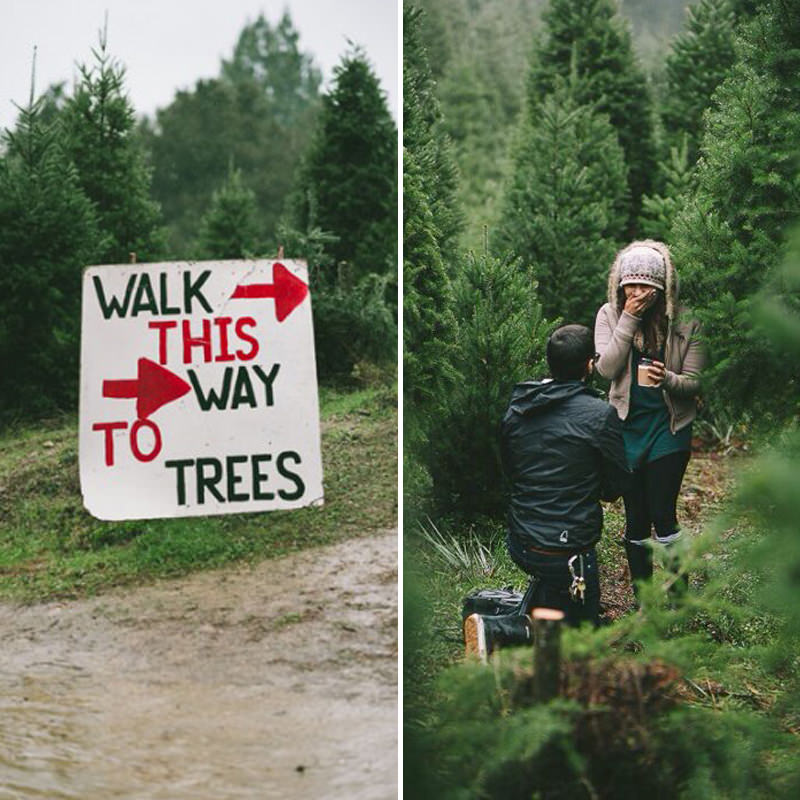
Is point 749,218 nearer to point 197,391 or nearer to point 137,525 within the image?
point 197,391

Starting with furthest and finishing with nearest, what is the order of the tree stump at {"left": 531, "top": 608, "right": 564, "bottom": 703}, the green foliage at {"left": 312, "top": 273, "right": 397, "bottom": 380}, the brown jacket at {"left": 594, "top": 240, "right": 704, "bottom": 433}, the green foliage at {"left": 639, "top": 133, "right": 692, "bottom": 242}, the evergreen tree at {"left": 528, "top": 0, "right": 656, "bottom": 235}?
the green foliage at {"left": 312, "top": 273, "right": 397, "bottom": 380}
the evergreen tree at {"left": 528, "top": 0, "right": 656, "bottom": 235}
the green foliage at {"left": 639, "top": 133, "right": 692, "bottom": 242}
the brown jacket at {"left": 594, "top": 240, "right": 704, "bottom": 433}
the tree stump at {"left": 531, "top": 608, "right": 564, "bottom": 703}

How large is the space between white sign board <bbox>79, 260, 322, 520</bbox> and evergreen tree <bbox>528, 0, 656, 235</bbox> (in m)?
6.12

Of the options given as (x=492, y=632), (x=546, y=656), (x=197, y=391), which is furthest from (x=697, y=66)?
(x=546, y=656)

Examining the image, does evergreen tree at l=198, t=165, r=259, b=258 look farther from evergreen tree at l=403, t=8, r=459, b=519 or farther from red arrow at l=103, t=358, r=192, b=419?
evergreen tree at l=403, t=8, r=459, b=519

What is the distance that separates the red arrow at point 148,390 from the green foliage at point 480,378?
985 mm

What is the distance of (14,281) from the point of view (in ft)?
32.3

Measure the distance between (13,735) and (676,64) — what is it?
274 inches

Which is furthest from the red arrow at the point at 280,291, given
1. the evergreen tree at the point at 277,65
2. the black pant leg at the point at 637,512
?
the evergreen tree at the point at 277,65

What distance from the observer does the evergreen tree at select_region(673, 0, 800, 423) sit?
3525 millimetres

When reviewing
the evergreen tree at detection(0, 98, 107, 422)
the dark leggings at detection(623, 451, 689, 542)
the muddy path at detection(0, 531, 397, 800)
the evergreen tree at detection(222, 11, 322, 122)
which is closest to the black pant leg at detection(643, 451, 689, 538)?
the dark leggings at detection(623, 451, 689, 542)

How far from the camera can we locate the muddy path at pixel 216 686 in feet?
17.3

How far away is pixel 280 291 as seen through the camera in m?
4.18

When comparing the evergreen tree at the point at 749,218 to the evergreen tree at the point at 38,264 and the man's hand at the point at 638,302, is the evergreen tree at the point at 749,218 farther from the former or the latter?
the evergreen tree at the point at 38,264

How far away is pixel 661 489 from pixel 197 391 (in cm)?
160
